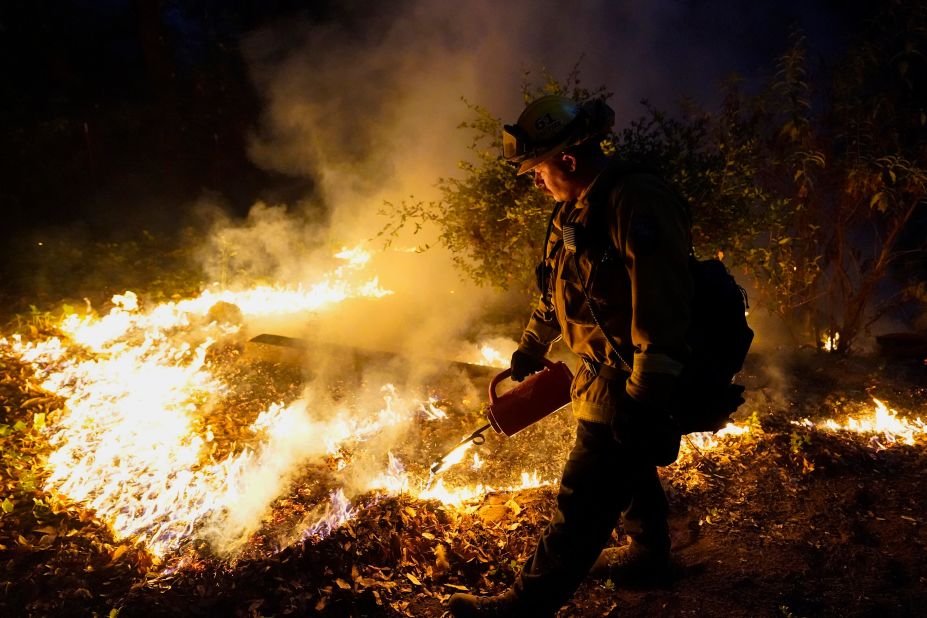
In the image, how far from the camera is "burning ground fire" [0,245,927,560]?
4012 millimetres

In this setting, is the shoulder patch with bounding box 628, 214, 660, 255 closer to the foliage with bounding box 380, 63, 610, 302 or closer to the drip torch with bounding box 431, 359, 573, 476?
the drip torch with bounding box 431, 359, 573, 476

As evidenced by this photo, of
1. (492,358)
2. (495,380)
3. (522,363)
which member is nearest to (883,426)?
(492,358)

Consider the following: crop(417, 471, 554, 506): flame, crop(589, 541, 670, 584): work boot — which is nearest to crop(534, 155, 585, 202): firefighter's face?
crop(589, 541, 670, 584): work boot

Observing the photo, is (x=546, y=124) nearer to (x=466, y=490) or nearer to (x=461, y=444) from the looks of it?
(x=461, y=444)

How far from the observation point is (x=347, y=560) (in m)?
3.48

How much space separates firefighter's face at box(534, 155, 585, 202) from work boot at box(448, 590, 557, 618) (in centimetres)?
228

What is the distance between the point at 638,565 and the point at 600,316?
5.71 ft

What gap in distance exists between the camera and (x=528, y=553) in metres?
3.72

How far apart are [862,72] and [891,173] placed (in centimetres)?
143

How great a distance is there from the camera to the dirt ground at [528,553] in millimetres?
3156

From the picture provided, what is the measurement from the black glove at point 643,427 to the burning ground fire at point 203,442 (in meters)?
1.96

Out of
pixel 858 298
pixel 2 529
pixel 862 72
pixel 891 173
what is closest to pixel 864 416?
pixel 858 298

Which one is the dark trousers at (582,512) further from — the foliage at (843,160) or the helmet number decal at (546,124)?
the foliage at (843,160)

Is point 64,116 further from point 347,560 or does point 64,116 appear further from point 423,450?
point 347,560
